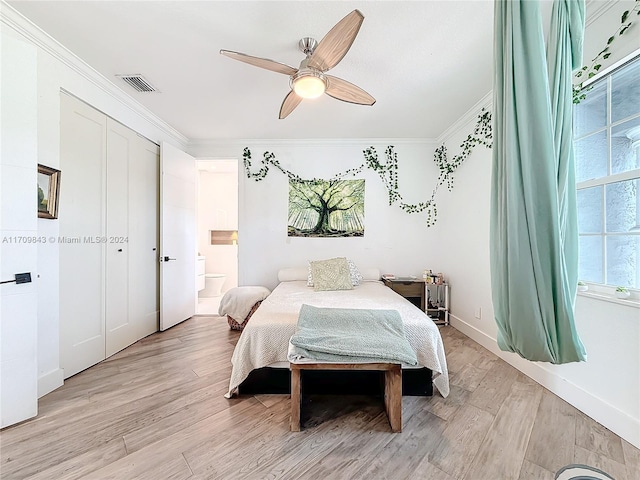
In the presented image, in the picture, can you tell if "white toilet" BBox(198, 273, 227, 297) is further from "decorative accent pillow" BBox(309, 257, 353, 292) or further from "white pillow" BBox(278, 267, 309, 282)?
"decorative accent pillow" BBox(309, 257, 353, 292)

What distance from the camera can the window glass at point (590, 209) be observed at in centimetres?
178

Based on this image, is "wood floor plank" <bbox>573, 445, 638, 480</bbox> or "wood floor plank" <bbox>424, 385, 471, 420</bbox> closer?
"wood floor plank" <bbox>573, 445, 638, 480</bbox>

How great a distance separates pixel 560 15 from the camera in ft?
3.06

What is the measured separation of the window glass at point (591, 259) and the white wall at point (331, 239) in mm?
2053

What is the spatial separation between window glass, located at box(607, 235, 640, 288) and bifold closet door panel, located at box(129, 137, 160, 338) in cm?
406

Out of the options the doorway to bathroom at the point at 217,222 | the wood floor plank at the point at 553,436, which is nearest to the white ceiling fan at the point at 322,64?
the wood floor plank at the point at 553,436

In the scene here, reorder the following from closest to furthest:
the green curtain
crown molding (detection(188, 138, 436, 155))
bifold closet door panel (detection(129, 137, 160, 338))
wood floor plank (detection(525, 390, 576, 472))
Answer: the green curtain, wood floor plank (detection(525, 390, 576, 472)), bifold closet door panel (detection(129, 137, 160, 338)), crown molding (detection(188, 138, 436, 155))

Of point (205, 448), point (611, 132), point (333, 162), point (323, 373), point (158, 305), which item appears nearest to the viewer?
point (205, 448)

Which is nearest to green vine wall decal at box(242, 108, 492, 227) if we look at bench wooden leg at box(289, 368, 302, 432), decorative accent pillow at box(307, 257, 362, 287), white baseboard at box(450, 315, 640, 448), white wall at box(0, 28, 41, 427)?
decorative accent pillow at box(307, 257, 362, 287)

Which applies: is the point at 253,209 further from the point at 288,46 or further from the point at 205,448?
the point at 205,448

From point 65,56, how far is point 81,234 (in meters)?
1.40

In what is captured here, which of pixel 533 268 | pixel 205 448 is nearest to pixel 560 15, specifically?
pixel 533 268

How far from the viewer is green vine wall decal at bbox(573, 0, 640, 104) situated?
1504 mm

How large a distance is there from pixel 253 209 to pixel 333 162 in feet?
4.49
